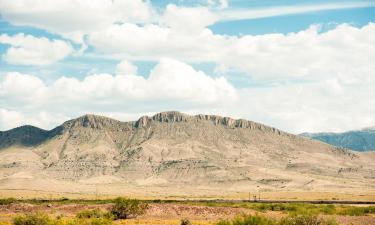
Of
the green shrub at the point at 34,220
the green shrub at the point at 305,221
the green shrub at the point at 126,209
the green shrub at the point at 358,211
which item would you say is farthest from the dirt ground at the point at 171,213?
the green shrub at the point at 305,221

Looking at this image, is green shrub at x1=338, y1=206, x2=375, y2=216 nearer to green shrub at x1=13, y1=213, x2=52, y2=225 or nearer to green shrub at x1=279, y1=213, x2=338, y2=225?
green shrub at x1=279, y1=213, x2=338, y2=225

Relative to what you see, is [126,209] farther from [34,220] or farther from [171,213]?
[34,220]

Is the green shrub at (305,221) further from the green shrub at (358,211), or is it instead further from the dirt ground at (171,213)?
the green shrub at (358,211)

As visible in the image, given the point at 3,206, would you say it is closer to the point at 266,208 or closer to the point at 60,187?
the point at 266,208

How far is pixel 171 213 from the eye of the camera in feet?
237

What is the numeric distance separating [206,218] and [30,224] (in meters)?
24.8

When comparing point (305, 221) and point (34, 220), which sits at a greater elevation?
point (305, 221)

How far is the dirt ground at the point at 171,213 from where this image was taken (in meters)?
64.2

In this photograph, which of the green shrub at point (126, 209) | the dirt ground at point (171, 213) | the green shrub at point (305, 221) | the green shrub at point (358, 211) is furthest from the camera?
the green shrub at point (358, 211)

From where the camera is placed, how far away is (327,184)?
198 m

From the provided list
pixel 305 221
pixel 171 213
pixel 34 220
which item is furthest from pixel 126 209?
pixel 305 221

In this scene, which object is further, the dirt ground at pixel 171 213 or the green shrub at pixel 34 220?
the dirt ground at pixel 171 213

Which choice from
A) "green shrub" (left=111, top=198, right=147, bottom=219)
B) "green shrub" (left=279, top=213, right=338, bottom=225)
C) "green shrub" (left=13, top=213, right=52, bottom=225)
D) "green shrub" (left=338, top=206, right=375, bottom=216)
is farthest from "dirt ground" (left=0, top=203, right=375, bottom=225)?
"green shrub" (left=279, top=213, right=338, bottom=225)

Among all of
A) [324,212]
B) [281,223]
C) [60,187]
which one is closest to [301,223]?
[281,223]
